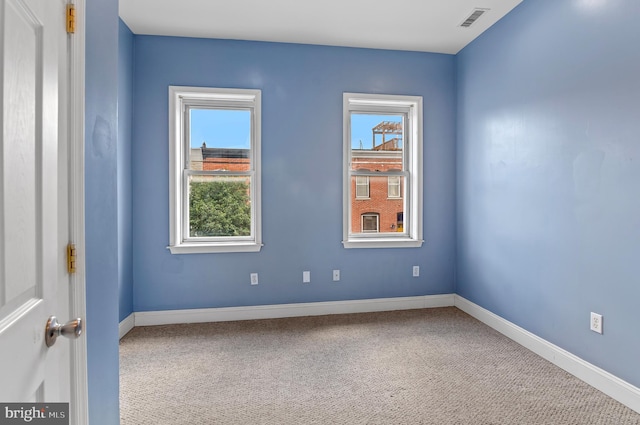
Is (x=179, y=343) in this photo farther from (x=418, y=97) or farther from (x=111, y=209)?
(x=418, y=97)

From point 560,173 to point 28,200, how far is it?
9.75 feet

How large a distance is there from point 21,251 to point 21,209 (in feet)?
0.29

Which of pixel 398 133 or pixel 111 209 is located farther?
pixel 398 133

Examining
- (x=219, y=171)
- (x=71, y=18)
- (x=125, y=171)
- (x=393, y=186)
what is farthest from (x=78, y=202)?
(x=393, y=186)

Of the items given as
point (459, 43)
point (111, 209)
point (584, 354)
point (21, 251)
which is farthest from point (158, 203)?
point (584, 354)

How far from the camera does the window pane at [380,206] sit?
3828 millimetres

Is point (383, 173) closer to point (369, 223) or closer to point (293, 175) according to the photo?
point (369, 223)

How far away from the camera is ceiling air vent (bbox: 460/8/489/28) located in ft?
9.75

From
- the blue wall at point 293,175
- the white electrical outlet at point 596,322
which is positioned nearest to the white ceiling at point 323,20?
the blue wall at point 293,175

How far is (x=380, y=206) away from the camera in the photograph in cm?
389

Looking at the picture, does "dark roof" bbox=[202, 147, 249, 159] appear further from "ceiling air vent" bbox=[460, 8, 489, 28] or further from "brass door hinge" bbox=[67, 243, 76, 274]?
"brass door hinge" bbox=[67, 243, 76, 274]

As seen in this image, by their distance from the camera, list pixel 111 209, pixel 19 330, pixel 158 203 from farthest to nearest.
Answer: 1. pixel 158 203
2. pixel 111 209
3. pixel 19 330

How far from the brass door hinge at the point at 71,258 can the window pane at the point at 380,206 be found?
116 inches

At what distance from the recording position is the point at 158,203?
134 inches
